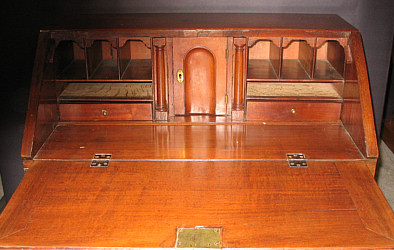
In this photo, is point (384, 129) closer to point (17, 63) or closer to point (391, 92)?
point (391, 92)

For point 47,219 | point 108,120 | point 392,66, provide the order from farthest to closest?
point 392,66 → point 108,120 → point 47,219

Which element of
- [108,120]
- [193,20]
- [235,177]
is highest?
[193,20]

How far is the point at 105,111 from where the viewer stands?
2439 millimetres

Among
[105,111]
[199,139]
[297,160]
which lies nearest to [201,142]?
[199,139]

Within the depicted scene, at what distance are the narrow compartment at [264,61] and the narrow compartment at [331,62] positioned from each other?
0.81 ft

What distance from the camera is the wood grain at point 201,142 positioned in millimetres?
2113

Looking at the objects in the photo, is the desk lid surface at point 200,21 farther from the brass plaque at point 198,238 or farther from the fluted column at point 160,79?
the brass plaque at point 198,238

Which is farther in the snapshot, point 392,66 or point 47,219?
point 392,66

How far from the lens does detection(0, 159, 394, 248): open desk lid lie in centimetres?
160

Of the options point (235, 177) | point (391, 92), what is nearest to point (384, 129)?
point (391, 92)

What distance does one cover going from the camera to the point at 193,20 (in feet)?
8.21

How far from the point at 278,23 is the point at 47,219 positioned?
5.16 ft

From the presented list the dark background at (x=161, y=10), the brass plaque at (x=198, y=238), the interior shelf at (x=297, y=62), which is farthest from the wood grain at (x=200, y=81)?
the brass plaque at (x=198, y=238)

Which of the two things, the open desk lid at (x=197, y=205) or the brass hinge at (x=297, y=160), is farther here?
the brass hinge at (x=297, y=160)
